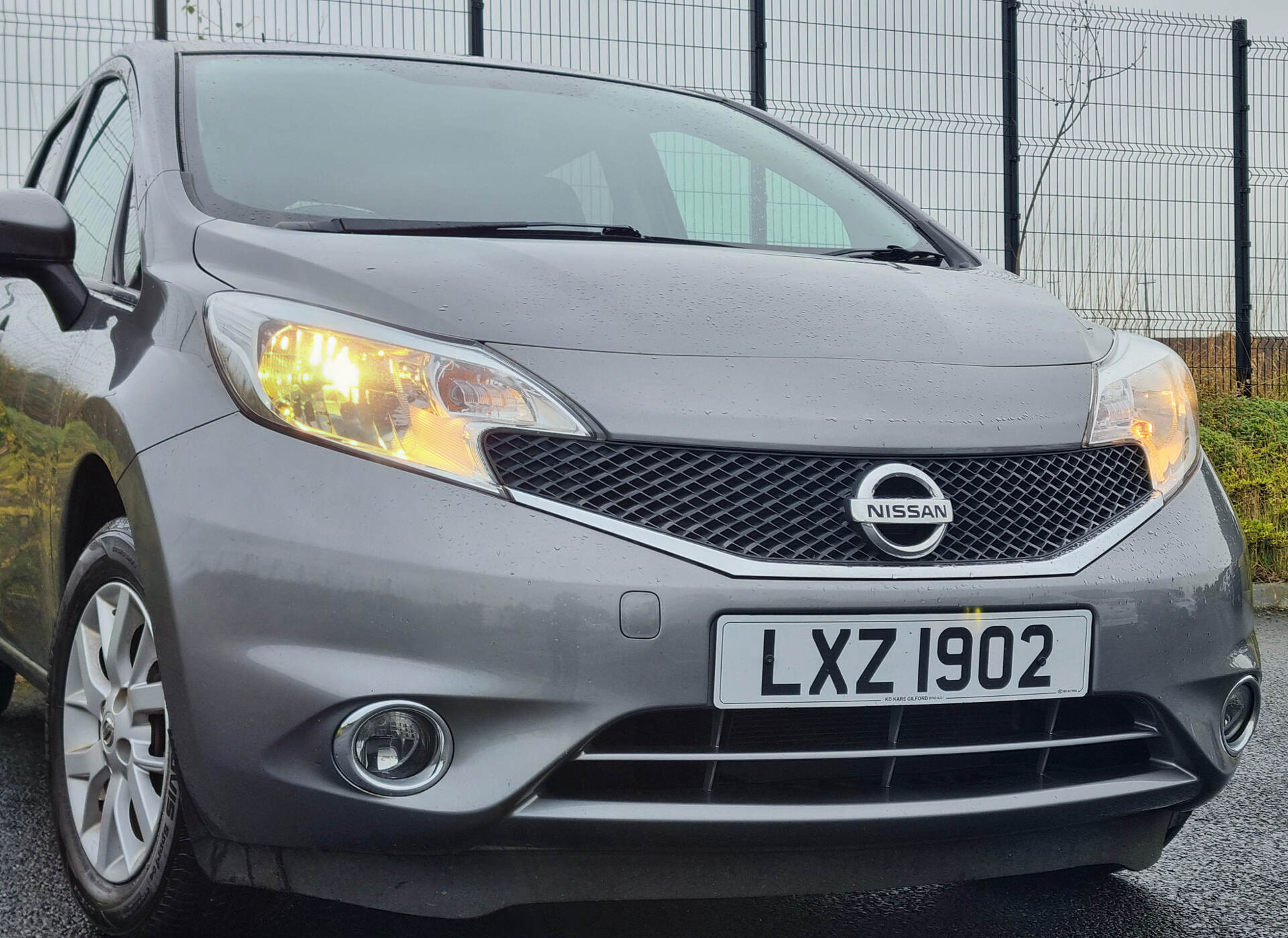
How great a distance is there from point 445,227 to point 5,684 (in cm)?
211

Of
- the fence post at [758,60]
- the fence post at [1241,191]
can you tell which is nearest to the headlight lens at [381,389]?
the fence post at [758,60]

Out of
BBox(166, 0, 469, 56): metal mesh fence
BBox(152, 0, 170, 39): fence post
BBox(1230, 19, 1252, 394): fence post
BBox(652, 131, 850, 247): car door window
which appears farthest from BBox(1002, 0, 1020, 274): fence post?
BBox(652, 131, 850, 247): car door window

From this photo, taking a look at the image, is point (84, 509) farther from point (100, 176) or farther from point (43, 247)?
point (100, 176)

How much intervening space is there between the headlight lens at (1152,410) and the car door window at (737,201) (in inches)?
29.7

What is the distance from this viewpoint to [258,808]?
5.78 feet

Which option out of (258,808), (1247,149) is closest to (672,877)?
(258,808)

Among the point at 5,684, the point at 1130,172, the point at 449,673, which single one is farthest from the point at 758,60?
the point at 449,673

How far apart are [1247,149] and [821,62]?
3235mm

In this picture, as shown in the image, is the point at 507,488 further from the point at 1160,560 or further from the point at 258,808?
the point at 1160,560

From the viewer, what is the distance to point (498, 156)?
2.77 m

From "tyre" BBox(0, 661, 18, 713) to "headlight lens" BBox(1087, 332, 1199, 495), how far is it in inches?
109

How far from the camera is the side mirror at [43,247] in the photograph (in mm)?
2350

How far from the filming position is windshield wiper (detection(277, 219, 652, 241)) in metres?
2.27

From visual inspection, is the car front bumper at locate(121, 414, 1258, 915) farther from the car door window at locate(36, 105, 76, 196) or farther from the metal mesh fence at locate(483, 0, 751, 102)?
the metal mesh fence at locate(483, 0, 751, 102)
